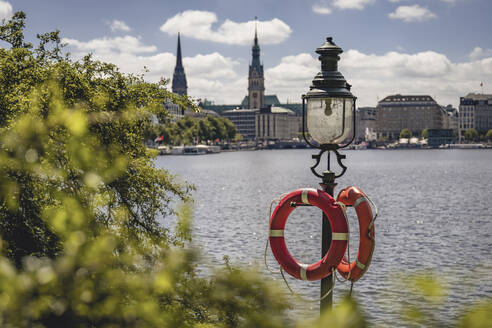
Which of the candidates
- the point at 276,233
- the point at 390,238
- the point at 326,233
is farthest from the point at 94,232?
the point at 390,238

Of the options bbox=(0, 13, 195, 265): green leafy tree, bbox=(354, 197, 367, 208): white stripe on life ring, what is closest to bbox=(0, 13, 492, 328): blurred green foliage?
bbox=(0, 13, 195, 265): green leafy tree

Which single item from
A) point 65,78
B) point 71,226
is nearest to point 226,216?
point 65,78

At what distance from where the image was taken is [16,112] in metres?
14.8

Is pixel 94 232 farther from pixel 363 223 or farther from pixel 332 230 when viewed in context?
pixel 363 223

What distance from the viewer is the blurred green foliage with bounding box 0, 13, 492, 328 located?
5.22m

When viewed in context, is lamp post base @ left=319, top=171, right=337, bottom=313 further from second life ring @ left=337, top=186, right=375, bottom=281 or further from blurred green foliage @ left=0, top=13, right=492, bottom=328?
blurred green foliage @ left=0, top=13, right=492, bottom=328

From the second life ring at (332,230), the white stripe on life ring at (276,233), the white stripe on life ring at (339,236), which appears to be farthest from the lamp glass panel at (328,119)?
the white stripe on life ring at (276,233)

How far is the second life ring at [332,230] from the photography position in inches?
338

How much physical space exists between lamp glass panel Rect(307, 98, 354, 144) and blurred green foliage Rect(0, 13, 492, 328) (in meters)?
2.17

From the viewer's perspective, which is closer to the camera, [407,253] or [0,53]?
[0,53]

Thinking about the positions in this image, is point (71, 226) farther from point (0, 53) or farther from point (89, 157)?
point (0, 53)

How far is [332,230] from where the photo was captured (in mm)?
8680

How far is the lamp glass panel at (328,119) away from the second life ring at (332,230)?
0.79m

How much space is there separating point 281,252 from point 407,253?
27.1 m
